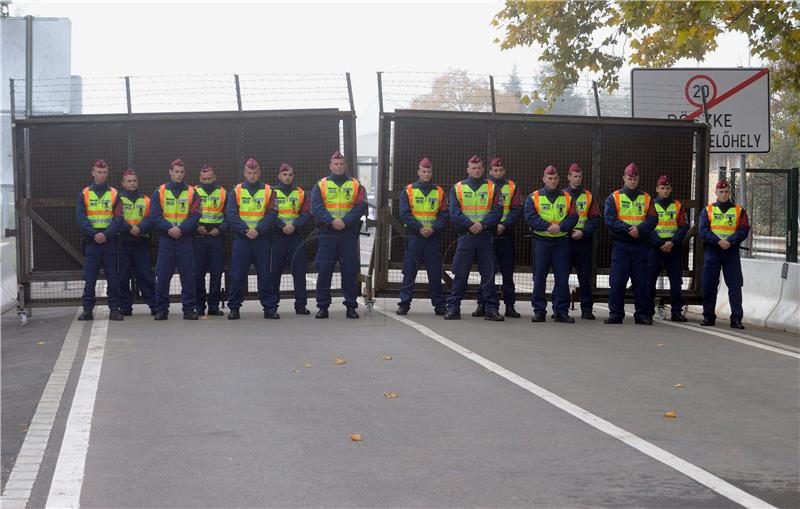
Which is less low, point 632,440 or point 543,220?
point 543,220

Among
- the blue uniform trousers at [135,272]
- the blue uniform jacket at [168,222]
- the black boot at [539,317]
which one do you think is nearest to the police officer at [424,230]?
the black boot at [539,317]

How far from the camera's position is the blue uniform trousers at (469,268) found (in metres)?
15.6

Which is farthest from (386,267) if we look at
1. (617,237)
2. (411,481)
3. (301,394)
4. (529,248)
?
(411,481)

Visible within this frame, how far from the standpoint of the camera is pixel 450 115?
16875 mm

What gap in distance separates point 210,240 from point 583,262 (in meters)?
4.79

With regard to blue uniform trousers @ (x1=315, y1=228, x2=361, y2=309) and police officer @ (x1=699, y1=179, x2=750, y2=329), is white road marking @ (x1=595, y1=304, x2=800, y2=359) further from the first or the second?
blue uniform trousers @ (x1=315, y1=228, x2=361, y2=309)

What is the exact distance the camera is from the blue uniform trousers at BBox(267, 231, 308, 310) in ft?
51.7

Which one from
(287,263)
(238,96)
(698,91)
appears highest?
(698,91)

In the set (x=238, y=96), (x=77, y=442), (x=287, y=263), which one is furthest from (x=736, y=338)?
(x=77, y=442)

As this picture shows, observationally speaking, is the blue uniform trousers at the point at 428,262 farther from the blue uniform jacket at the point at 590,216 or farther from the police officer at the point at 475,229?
the blue uniform jacket at the point at 590,216

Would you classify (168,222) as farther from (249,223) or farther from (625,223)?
(625,223)

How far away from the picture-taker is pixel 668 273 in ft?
53.2

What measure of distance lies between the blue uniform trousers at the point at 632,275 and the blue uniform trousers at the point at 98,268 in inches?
246

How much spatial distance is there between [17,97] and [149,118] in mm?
1828
